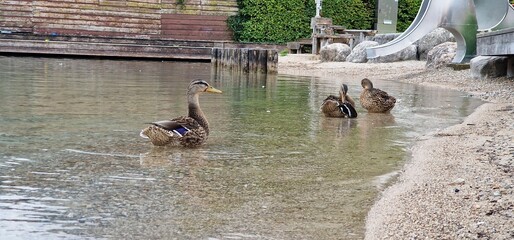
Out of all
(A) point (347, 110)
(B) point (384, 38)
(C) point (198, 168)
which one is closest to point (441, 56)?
(B) point (384, 38)

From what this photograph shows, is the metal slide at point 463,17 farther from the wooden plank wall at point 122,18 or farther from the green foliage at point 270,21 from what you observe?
the wooden plank wall at point 122,18

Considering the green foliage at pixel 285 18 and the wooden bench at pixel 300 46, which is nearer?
the wooden bench at pixel 300 46

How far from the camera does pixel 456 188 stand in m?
5.54

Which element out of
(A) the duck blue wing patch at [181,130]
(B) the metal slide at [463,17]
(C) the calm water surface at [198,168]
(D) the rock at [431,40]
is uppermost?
(B) the metal slide at [463,17]

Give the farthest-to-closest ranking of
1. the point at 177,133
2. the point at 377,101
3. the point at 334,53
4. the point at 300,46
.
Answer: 1. the point at 300,46
2. the point at 334,53
3. the point at 377,101
4. the point at 177,133

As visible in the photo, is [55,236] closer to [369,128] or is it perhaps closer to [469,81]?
[369,128]

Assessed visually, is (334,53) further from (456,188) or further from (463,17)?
(456,188)

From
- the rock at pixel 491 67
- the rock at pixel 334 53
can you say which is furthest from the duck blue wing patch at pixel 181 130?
the rock at pixel 334 53

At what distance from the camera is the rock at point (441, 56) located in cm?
2176

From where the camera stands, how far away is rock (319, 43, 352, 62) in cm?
2811

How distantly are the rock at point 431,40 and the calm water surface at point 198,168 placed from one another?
1368 cm

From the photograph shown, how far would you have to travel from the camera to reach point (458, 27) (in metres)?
20.9

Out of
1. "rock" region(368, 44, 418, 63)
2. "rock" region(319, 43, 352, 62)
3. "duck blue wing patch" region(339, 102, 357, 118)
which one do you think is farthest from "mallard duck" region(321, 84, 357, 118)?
"rock" region(319, 43, 352, 62)

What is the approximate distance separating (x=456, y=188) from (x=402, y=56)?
2094 centimetres
